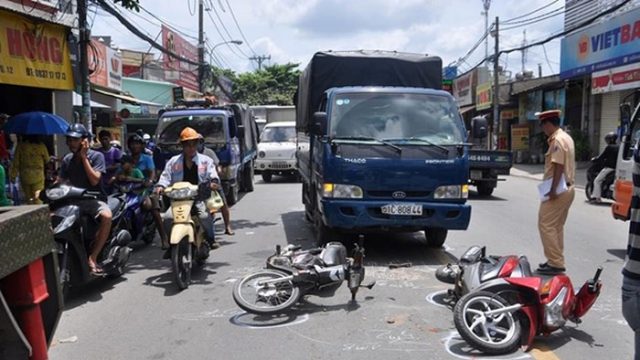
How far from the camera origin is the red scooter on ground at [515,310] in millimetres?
4343

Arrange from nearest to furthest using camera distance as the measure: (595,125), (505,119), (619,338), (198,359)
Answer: (198,359), (619,338), (595,125), (505,119)

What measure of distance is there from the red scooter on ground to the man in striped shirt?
4.94 ft

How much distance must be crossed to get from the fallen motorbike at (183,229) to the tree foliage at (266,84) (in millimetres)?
48541

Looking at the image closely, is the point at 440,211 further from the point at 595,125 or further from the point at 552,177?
the point at 595,125

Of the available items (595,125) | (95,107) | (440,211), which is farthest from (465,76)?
(440,211)

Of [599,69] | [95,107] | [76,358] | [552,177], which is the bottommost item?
[76,358]

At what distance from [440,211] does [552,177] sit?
4.93 ft

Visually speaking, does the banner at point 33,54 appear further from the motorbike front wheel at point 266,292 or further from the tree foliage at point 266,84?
the tree foliage at point 266,84

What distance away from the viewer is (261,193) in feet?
53.4

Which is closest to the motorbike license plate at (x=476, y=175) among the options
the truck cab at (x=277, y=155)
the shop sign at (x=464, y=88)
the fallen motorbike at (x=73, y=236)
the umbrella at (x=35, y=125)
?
the truck cab at (x=277, y=155)

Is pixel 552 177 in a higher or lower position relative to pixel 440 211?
higher

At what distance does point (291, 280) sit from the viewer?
Result: 527 cm

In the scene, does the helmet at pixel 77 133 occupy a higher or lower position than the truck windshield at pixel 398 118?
lower

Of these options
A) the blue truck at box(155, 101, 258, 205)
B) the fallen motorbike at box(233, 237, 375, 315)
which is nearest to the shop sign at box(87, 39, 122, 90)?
the blue truck at box(155, 101, 258, 205)
